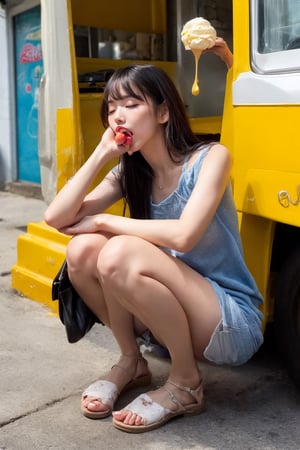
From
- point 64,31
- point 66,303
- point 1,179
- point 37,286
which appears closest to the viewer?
point 66,303

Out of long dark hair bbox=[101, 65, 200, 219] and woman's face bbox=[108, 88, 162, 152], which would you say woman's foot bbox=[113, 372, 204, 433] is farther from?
woman's face bbox=[108, 88, 162, 152]

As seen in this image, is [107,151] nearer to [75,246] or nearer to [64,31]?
[75,246]

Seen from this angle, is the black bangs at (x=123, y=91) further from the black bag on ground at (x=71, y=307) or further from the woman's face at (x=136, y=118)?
the black bag on ground at (x=71, y=307)

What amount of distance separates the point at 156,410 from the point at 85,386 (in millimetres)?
447

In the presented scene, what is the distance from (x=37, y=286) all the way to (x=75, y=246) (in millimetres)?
1338

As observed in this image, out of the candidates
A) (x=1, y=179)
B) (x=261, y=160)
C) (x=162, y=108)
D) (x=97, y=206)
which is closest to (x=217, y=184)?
(x=261, y=160)

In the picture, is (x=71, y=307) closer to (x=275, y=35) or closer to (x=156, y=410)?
(x=156, y=410)

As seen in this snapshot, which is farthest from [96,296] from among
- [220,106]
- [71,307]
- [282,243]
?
[220,106]

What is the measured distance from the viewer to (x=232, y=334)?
79.8 inches

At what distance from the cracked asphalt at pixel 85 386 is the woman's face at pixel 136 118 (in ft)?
3.05

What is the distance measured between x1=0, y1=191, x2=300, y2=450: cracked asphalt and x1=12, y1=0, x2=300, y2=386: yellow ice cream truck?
0.67 ft

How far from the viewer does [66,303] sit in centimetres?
231

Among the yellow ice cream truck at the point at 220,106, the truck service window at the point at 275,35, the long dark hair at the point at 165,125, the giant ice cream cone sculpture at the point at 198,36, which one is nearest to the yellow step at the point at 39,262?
the yellow ice cream truck at the point at 220,106

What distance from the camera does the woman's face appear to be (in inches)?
83.3
